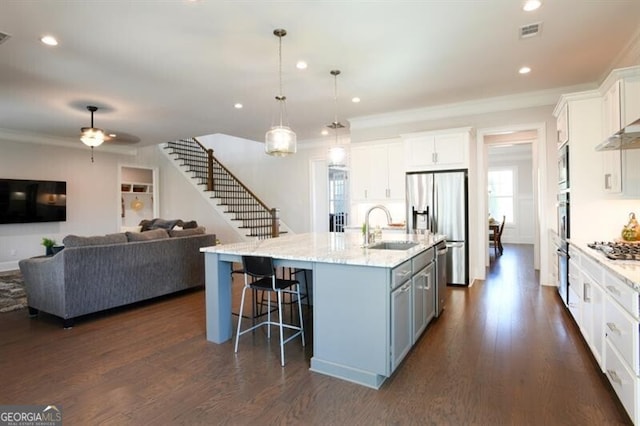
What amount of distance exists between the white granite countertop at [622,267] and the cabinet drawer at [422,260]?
1215 mm

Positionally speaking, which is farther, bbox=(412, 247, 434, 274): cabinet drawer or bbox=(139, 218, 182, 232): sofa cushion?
bbox=(139, 218, 182, 232): sofa cushion

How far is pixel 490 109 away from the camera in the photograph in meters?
5.39

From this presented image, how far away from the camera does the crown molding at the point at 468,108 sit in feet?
16.3

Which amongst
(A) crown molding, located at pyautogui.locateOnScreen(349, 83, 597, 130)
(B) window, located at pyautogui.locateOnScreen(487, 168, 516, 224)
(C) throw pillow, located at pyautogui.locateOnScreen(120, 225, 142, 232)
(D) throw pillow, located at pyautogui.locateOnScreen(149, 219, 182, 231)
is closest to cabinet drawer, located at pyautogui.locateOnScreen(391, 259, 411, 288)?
(A) crown molding, located at pyautogui.locateOnScreen(349, 83, 597, 130)

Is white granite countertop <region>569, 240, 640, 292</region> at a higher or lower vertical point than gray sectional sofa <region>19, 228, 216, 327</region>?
higher

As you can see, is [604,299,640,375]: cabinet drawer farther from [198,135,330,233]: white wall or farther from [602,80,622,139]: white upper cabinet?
[198,135,330,233]: white wall

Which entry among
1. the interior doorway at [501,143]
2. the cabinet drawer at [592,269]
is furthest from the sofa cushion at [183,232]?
the cabinet drawer at [592,269]

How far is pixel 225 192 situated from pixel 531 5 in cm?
765

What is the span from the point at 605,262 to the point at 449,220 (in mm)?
2997

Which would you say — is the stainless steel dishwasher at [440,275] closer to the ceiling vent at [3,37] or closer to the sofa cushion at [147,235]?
the sofa cushion at [147,235]

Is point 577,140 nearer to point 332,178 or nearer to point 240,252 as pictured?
point 240,252

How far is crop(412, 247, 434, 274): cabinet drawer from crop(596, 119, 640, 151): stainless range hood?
1694mm

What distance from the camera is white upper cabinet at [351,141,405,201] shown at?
5.88m

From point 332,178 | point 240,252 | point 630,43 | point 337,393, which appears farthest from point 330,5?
point 332,178
